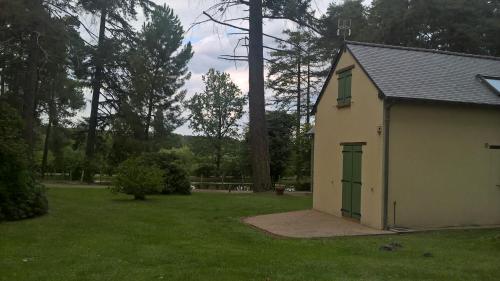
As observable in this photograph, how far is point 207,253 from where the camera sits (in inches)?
329

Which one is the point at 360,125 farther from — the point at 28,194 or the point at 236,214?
the point at 28,194

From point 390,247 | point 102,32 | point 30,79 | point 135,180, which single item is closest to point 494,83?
point 390,247

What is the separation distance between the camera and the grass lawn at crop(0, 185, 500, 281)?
272 inches

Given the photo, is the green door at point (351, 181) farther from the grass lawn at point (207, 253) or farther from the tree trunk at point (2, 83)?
the tree trunk at point (2, 83)

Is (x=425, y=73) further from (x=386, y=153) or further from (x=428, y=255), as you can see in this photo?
(x=428, y=255)

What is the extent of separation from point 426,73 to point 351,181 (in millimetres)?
3497

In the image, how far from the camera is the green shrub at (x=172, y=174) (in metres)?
22.6

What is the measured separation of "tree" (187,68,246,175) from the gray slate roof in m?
33.2

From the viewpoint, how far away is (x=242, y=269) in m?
7.16

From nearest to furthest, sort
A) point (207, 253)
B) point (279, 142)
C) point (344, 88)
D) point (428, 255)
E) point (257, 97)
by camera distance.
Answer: point (207, 253) → point (428, 255) → point (344, 88) → point (257, 97) → point (279, 142)

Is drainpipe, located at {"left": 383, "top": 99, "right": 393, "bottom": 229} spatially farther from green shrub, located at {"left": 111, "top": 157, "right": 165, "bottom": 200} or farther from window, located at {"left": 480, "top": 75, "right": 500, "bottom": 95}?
green shrub, located at {"left": 111, "top": 157, "right": 165, "bottom": 200}

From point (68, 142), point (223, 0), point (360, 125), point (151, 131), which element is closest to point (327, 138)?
point (360, 125)

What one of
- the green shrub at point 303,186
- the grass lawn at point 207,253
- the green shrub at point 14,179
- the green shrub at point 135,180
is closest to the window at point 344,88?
the grass lawn at point 207,253

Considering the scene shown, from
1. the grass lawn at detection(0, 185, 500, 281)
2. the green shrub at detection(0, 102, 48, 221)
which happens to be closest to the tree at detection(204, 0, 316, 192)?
the grass lawn at detection(0, 185, 500, 281)
